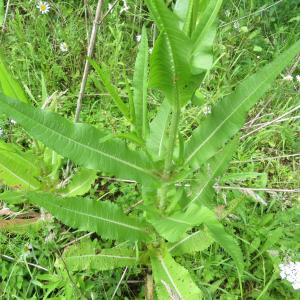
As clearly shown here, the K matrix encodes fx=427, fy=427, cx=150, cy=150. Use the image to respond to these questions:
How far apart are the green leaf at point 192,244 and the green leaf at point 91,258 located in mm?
194

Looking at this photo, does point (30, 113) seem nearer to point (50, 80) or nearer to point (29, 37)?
point (50, 80)

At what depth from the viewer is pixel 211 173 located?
1604 mm

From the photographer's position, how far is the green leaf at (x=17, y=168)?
69.8 inches

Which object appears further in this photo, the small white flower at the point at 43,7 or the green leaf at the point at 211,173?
the small white flower at the point at 43,7

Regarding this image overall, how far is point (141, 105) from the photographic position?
1445 millimetres

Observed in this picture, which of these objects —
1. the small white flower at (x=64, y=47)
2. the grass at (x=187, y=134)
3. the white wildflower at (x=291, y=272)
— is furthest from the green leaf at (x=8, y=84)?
the white wildflower at (x=291, y=272)

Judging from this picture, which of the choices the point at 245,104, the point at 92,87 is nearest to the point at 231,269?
the point at 245,104

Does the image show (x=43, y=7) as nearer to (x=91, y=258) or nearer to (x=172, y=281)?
(x=91, y=258)

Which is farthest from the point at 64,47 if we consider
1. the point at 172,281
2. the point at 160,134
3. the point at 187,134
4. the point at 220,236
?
the point at 220,236

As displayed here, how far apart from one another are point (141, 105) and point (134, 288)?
36.6 inches

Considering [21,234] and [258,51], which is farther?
[258,51]

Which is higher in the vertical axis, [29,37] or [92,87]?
[29,37]

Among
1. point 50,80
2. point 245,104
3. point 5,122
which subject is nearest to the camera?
point 245,104

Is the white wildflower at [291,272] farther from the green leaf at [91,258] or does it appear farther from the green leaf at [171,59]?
the green leaf at [171,59]
